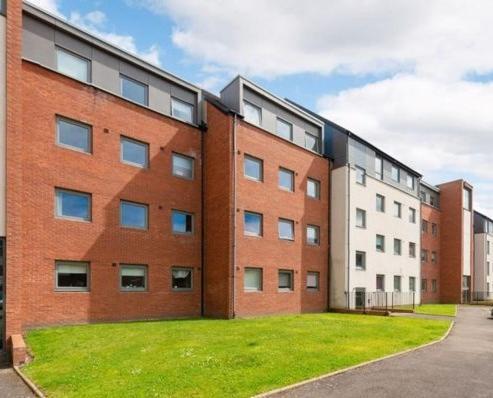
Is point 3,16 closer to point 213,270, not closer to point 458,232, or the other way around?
point 213,270

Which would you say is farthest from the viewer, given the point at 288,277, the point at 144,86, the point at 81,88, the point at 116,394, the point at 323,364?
the point at 288,277

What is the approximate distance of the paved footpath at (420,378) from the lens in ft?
27.9

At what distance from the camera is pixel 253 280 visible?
2139 cm

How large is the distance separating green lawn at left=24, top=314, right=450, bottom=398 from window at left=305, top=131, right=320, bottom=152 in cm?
1261

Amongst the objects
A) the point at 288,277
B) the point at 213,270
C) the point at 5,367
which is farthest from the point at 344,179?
the point at 5,367

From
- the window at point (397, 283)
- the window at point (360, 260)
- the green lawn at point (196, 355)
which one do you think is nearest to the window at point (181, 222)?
the green lawn at point (196, 355)

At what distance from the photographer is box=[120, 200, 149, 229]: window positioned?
18.6 metres

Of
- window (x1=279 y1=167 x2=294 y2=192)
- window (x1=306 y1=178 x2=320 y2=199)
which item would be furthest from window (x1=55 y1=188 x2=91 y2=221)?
window (x1=306 y1=178 x2=320 y2=199)

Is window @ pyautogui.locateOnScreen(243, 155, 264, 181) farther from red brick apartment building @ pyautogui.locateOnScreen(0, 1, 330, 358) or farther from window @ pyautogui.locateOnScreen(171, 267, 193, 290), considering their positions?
window @ pyautogui.locateOnScreen(171, 267, 193, 290)

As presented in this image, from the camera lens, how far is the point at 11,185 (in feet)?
40.2

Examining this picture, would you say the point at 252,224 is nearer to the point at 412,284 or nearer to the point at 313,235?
the point at 313,235

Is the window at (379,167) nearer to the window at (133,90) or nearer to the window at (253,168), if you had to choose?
the window at (253,168)

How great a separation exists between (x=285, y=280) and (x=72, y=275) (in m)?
11.3

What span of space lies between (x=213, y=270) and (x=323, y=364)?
1100 centimetres
